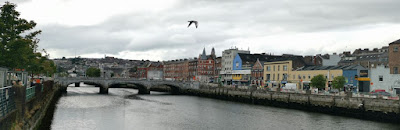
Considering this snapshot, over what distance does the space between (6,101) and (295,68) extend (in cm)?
7508

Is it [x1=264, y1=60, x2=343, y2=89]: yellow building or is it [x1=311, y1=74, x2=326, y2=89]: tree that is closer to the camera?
[x1=311, y1=74, x2=326, y2=89]: tree

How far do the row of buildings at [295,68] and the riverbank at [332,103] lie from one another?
10.0 metres

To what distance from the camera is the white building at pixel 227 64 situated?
12331 cm

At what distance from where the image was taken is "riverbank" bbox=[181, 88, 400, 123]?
42.6m

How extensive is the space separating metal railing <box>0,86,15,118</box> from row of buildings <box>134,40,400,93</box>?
51819 millimetres

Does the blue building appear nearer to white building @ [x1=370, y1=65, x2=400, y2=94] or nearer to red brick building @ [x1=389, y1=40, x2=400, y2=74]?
white building @ [x1=370, y1=65, x2=400, y2=94]

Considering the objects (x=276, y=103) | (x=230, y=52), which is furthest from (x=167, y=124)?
(x=230, y=52)

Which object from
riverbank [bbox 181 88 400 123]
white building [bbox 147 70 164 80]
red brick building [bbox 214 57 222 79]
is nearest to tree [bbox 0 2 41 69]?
riverbank [bbox 181 88 400 123]

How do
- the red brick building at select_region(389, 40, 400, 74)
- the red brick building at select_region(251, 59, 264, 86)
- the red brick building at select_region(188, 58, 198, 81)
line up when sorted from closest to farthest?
1. the red brick building at select_region(389, 40, 400, 74)
2. the red brick building at select_region(251, 59, 264, 86)
3. the red brick building at select_region(188, 58, 198, 81)

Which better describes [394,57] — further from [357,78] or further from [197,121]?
[197,121]

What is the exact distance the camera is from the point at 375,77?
63.4m

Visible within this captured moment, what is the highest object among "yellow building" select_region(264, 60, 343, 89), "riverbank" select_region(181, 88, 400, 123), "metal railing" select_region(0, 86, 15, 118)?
"yellow building" select_region(264, 60, 343, 89)

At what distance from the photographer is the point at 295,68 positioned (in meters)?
86.7

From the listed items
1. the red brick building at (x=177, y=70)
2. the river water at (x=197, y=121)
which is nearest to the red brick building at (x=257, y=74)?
the red brick building at (x=177, y=70)
